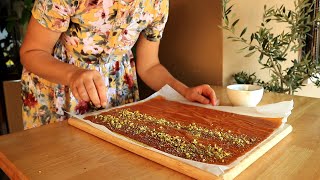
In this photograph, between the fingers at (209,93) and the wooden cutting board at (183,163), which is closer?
the wooden cutting board at (183,163)

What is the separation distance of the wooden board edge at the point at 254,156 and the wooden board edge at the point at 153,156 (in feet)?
0.11

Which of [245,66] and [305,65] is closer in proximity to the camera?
Result: [305,65]

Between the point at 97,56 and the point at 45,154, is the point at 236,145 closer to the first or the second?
the point at 45,154

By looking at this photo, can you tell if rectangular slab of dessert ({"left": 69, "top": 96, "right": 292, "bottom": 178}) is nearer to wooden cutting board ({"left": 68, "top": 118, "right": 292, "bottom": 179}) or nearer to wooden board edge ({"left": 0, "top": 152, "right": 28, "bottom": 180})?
wooden cutting board ({"left": 68, "top": 118, "right": 292, "bottom": 179})

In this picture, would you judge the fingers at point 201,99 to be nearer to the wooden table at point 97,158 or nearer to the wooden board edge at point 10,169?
the wooden table at point 97,158

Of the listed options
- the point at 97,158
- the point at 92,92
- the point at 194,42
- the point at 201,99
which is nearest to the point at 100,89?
the point at 92,92

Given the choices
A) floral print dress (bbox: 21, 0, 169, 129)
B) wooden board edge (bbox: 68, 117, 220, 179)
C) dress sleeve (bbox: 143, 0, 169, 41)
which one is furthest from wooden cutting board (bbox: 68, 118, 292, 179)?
dress sleeve (bbox: 143, 0, 169, 41)

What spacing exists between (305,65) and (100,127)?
80 centimetres

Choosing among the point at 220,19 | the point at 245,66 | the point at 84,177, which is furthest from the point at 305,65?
the point at 84,177

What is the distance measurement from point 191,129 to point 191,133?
27mm

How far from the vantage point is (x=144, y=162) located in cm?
61

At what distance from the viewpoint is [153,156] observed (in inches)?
23.9

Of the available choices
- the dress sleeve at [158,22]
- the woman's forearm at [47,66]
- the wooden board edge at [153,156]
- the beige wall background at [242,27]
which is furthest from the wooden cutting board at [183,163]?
the beige wall background at [242,27]

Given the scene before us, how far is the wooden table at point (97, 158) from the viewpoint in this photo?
0.56 m
